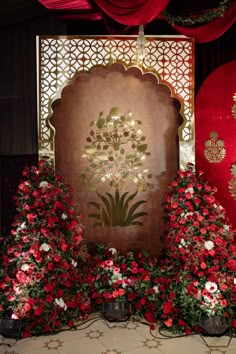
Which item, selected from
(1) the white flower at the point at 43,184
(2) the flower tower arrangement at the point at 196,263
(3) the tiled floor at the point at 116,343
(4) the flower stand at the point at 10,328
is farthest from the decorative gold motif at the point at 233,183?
(4) the flower stand at the point at 10,328

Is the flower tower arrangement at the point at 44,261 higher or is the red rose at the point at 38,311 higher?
the flower tower arrangement at the point at 44,261

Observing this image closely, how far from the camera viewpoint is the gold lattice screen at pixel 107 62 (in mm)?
3629

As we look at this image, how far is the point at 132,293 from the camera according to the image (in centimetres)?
353

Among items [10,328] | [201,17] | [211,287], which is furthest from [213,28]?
[10,328]

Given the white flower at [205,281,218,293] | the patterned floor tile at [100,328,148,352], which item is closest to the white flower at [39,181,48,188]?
the patterned floor tile at [100,328,148,352]

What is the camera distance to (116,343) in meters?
2.99

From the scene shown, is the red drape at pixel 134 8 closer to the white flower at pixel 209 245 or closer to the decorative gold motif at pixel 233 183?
the decorative gold motif at pixel 233 183

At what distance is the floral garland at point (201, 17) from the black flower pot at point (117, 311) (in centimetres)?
257

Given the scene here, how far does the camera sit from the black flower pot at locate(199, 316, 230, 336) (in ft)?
9.74

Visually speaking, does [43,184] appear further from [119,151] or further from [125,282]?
[125,282]

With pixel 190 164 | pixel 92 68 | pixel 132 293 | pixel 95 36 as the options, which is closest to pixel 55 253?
pixel 132 293

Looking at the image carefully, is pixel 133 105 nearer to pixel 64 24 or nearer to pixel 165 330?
pixel 64 24

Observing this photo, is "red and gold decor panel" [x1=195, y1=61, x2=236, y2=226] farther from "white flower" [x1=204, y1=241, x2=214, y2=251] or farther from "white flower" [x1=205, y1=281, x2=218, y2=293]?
"white flower" [x1=205, y1=281, x2=218, y2=293]

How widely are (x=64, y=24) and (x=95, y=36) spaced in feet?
1.75
